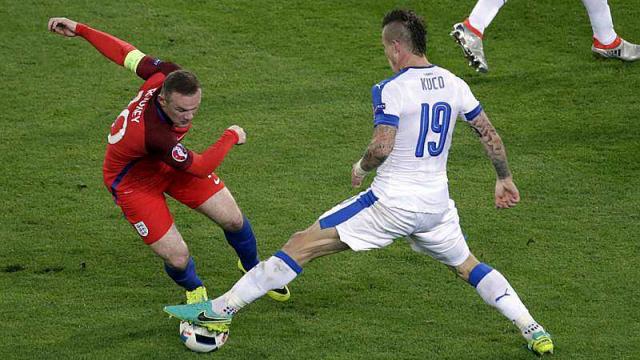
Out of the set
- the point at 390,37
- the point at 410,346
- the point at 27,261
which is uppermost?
the point at 390,37

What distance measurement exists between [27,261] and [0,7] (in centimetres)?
570

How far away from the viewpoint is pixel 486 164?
9.77 meters

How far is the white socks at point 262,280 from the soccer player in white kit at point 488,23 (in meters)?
4.13

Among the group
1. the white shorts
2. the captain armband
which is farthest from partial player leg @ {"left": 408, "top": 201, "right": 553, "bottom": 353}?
the captain armband

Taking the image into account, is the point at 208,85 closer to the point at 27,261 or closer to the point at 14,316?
the point at 27,261

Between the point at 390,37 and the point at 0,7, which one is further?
the point at 0,7

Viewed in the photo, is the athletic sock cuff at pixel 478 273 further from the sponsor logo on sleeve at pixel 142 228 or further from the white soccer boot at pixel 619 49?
the white soccer boot at pixel 619 49

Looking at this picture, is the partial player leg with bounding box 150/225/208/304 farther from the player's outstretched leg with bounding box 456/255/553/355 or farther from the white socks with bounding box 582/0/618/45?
the white socks with bounding box 582/0/618/45

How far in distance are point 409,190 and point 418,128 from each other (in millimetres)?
382

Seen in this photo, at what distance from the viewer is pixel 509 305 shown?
6.82 m

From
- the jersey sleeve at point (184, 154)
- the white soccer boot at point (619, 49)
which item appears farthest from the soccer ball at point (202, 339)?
the white soccer boot at point (619, 49)

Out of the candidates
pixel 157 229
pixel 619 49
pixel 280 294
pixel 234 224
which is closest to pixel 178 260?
pixel 157 229

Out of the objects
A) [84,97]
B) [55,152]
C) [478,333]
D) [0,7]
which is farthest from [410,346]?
[0,7]

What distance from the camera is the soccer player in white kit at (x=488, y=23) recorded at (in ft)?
33.6
